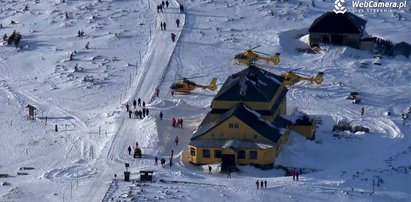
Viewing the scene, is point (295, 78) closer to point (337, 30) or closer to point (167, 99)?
point (337, 30)

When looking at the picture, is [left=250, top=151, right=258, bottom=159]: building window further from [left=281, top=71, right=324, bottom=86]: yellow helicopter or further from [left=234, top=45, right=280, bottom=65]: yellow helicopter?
[left=234, top=45, right=280, bottom=65]: yellow helicopter

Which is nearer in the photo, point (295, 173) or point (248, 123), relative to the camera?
point (295, 173)

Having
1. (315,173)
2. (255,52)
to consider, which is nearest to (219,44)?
(255,52)

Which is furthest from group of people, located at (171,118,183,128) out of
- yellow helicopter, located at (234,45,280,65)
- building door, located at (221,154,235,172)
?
yellow helicopter, located at (234,45,280,65)

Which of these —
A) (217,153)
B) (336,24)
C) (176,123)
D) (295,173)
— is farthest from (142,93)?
(295,173)

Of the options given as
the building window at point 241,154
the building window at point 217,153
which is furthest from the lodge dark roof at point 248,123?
the building window at point 241,154

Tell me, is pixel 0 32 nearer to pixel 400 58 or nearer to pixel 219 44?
pixel 219 44

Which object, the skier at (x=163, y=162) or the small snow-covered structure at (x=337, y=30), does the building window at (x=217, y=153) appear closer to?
the skier at (x=163, y=162)
